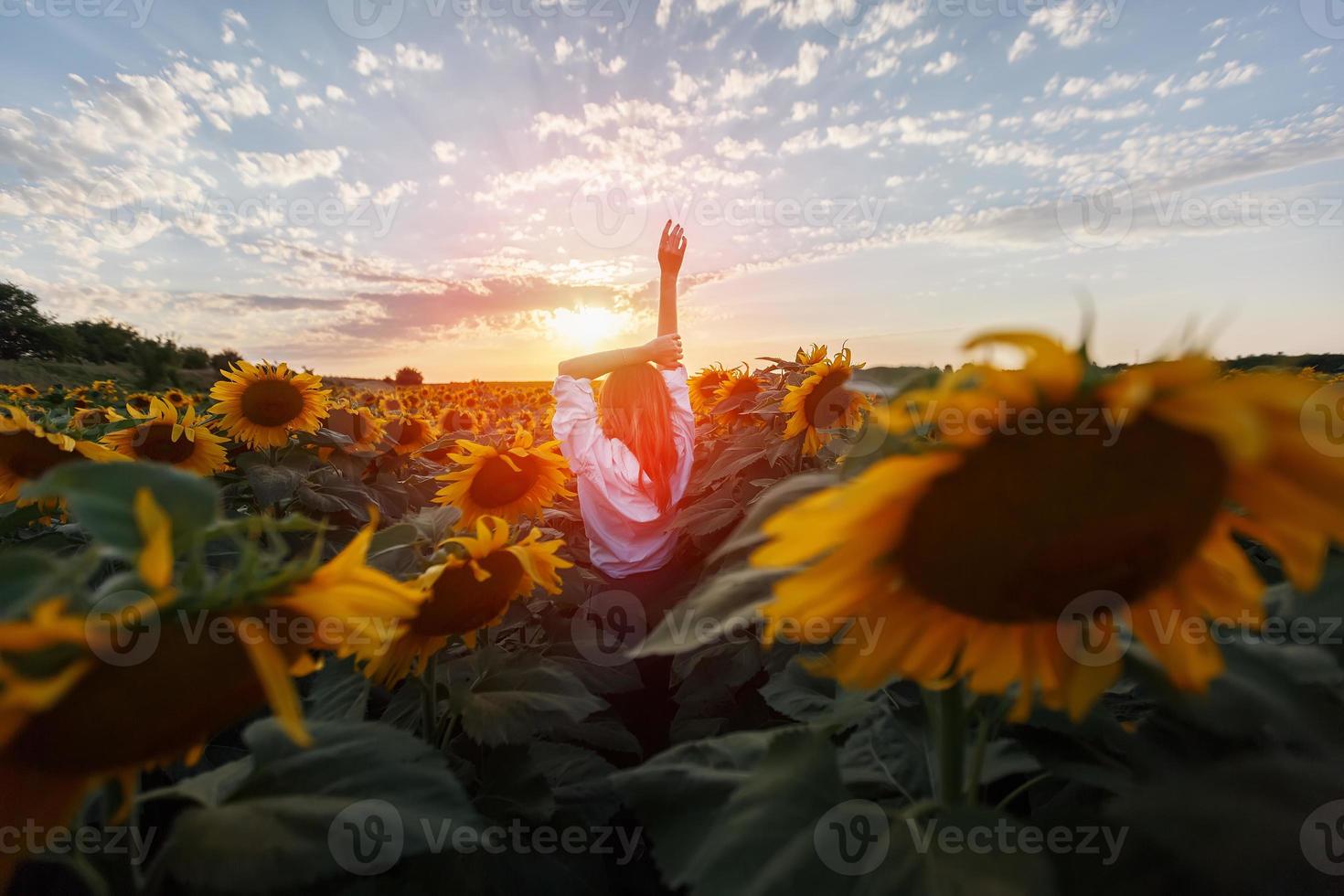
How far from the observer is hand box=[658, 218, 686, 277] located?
241 inches

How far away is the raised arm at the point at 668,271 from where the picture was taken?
19.5ft

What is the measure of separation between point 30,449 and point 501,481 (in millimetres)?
1815

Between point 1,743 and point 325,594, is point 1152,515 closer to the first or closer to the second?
point 325,594

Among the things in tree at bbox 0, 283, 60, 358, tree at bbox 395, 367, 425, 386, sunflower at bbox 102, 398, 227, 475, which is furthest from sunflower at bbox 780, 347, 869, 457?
tree at bbox 0, 283, 60, 358

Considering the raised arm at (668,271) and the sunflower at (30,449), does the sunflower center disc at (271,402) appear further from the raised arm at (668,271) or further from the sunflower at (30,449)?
the raised arm at (668,271)

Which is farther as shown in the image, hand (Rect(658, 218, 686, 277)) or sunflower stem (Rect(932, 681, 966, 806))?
hand (Rect(658, 218, 686, 277))

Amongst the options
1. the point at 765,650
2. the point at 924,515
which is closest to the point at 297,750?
the point at 924,515

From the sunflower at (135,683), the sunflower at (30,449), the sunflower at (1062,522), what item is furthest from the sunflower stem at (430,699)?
the sunflower at (30,449)

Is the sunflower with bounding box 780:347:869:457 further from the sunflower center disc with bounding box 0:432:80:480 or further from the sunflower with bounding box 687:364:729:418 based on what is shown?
the sunflower center disc with bounding box 0:432:80:480

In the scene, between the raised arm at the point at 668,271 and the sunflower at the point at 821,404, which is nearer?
the sunflower at the point at 821,404

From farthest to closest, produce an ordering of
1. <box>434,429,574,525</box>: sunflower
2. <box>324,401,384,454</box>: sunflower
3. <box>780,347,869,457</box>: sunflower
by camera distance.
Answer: <box>324,401,384,454</box>: sunflower < <box>780,347,869,457</box>: sunflower < <box>434,429,574,525</box>: sunflower

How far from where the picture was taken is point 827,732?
100cm

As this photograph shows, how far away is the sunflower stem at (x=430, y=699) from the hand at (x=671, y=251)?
5.04 m

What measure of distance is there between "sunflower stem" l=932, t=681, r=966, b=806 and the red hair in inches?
154
